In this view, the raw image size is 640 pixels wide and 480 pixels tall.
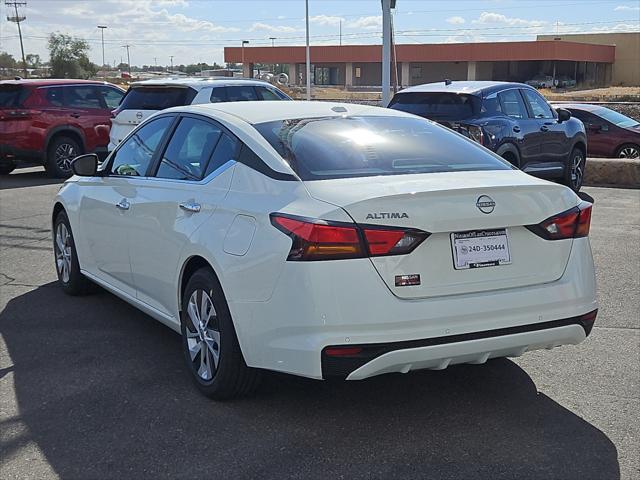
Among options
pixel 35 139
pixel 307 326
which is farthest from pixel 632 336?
pixel 35 139

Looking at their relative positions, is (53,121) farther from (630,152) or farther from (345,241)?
(345,241)

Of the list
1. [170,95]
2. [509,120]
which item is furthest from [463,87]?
[170,95]

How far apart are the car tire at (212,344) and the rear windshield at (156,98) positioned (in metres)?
7.76

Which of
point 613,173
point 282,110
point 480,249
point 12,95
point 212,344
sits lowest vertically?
point 613,173

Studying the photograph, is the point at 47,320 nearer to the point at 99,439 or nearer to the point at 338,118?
the point at 99,439

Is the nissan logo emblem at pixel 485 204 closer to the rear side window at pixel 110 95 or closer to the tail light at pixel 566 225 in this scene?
the tail light at pixel 566 225

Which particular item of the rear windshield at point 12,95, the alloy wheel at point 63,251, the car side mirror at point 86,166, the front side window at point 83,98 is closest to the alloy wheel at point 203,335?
the car side mirror at point 86,166

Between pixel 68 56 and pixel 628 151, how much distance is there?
83.1m

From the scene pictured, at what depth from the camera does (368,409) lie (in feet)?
14.6

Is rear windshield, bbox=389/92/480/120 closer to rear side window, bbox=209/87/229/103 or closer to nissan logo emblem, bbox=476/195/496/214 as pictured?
rear side window, bbox=209/87/229/103

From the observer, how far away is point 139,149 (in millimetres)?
5875

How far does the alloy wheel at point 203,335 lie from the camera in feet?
14.8

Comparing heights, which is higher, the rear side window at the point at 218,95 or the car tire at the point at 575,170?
the rear side window at the point at 218,95

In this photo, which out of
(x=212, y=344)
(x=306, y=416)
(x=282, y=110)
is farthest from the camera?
(x=282, y=110)
